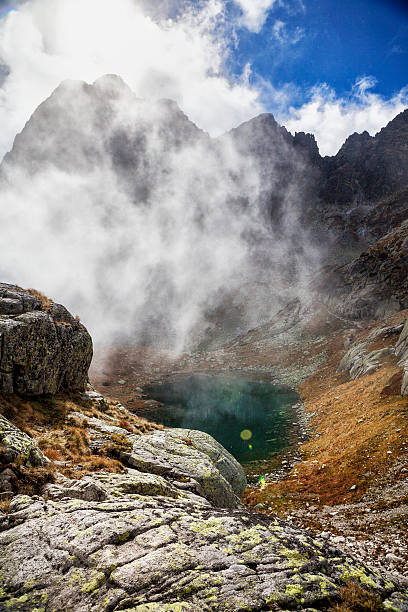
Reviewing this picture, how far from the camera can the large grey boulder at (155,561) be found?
5.75m

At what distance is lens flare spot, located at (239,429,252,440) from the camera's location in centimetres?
3866

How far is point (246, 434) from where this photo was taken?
131ft

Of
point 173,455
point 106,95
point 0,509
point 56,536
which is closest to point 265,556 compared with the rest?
point 56,536

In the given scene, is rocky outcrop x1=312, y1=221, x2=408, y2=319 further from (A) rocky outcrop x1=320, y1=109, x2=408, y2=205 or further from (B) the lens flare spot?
(A) rocky outcrop x1=320, y1=109, x2=408, y2=205

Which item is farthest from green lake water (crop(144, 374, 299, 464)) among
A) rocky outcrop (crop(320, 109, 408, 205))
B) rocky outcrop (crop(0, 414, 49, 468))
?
rocky outcrop (crop(320, 109, 408, 205))

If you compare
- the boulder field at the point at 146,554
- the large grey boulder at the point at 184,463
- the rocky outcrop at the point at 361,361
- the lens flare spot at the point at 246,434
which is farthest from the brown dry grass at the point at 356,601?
the rocky outcrop at the point at 361,361

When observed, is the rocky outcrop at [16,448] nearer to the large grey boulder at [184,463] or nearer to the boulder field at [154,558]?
the boulder field at [154,558]

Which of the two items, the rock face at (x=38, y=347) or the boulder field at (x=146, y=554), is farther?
the rock face at (x=38, y=347)

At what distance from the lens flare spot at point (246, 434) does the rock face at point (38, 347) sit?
25.9 meters

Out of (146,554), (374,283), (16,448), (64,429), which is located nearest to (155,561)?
(146,554)

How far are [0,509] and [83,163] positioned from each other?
209 m

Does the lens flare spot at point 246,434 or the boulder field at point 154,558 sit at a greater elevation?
the boulder field at point 154,558

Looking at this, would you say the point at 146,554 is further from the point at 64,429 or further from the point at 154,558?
the point at 64,429

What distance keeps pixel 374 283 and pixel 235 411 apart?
64407 millimetres
